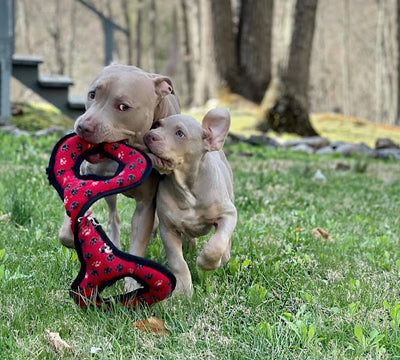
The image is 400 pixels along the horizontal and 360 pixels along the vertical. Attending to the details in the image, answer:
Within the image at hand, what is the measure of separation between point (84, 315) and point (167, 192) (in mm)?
750

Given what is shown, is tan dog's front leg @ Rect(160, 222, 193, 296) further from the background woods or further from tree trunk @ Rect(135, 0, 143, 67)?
tree trunk @ Rect(135, 0, 143, 67)

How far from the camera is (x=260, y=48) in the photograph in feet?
45.2

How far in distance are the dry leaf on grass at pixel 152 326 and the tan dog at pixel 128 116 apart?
25.2 inches

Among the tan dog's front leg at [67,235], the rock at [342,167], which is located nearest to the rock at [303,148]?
the rock at [342,167]

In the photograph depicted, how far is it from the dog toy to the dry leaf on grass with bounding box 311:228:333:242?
193cm

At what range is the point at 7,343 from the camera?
239 centimetres

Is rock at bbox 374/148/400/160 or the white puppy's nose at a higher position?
the white puppy's nose

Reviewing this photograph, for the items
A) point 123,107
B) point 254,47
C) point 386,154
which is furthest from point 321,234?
point 254,47

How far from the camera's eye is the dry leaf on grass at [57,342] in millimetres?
2371

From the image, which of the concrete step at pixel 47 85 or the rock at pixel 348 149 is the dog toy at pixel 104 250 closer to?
the concrete step at pixel 47 85

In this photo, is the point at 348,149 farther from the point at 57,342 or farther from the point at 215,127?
the point at 57,342

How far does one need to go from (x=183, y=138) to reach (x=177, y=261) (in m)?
0.61

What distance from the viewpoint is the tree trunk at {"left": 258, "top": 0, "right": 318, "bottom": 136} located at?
13.1m

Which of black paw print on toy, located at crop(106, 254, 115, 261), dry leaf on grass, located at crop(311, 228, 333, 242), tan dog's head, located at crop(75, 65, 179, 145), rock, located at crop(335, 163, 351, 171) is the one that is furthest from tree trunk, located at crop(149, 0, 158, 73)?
black paw print on toy, located at crop(106, 254, 115, 261)
